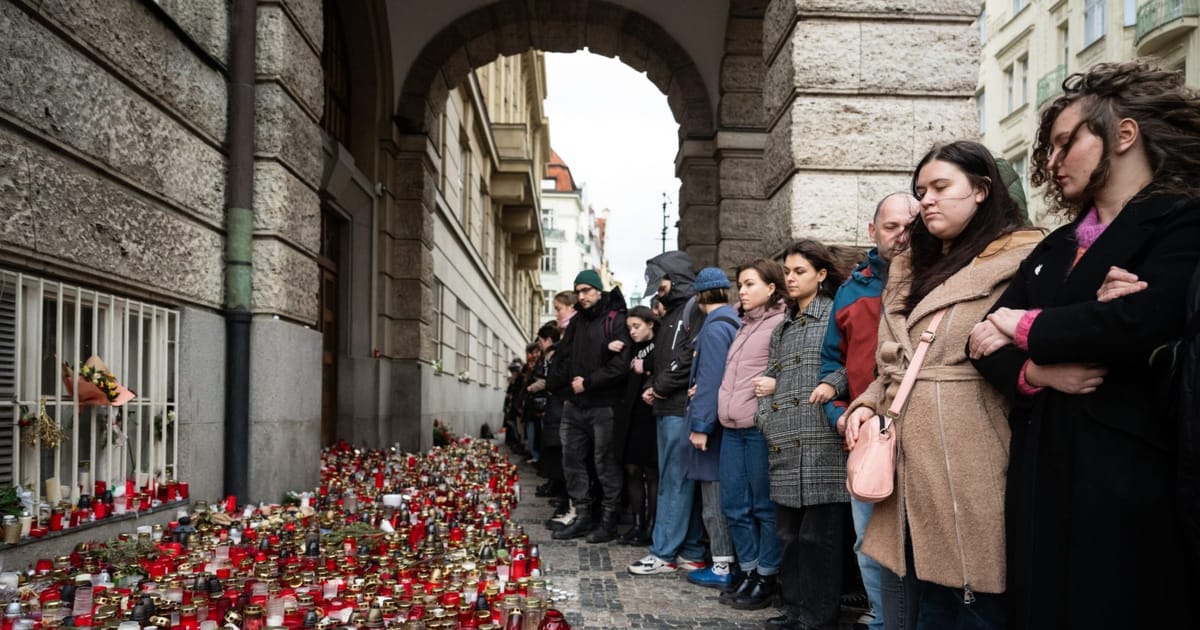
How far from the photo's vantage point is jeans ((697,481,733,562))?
5.80m

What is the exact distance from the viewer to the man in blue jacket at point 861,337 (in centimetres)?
398

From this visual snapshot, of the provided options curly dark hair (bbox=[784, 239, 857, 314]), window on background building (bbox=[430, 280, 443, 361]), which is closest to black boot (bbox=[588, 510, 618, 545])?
curly dark hair (bbox=[784, 239, 857, 314])

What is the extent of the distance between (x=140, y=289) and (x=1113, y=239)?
531cm

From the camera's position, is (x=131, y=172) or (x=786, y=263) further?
(x=131, y=172)

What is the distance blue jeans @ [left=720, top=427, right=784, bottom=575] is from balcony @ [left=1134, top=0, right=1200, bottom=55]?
2010 centimetres

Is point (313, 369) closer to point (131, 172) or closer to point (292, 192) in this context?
point (292, 192)

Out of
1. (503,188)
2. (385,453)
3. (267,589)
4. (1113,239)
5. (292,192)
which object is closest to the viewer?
(1113,239)

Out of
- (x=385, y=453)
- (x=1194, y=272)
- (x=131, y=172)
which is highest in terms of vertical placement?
(x=131, y=172)

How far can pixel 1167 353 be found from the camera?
2104 millimetres

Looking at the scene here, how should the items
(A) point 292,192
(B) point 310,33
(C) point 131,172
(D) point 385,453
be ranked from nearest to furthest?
1. (C) point 131,172
2. (A) point 292,192
3. (B) point 310,33
4. (D) point 385,453

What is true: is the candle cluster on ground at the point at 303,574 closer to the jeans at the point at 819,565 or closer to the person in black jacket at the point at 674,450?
the person in black jacket at the point at 674,450

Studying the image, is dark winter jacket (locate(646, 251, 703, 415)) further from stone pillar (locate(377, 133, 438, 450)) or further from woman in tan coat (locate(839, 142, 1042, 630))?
stone pillar (locate(377, 133, 438, 450))

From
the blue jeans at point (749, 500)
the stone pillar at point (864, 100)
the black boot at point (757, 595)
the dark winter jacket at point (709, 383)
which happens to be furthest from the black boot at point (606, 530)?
the stone pillar at point (864, 100)

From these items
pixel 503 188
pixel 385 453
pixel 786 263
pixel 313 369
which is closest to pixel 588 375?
pixel 313 369
